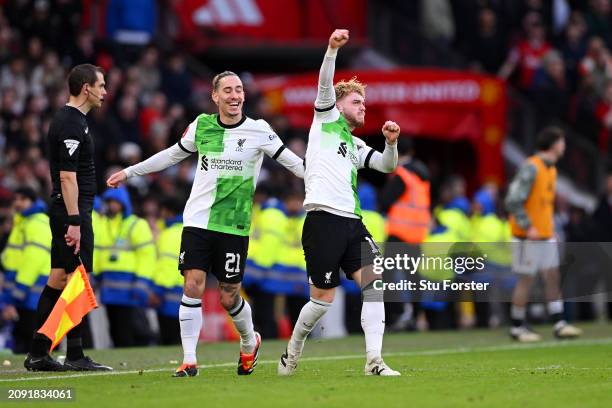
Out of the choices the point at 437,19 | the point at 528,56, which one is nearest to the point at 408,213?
the point at 528,56

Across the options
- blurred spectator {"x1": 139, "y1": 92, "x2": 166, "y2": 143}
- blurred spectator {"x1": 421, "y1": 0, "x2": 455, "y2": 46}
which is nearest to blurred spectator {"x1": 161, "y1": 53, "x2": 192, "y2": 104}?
blurred spectator {"x1": 139, "y1": 92, "x2": 166, "y2": 143}

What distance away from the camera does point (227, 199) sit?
38.6 ft

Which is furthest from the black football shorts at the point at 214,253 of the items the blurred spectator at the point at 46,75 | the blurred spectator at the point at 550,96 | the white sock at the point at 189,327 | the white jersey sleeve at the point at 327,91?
the blurred spectator at the point at 550,96

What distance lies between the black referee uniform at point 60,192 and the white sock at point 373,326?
2.65 meters

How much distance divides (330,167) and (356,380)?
1686mm

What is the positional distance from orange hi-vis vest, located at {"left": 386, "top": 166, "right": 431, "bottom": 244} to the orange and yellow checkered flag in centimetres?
715

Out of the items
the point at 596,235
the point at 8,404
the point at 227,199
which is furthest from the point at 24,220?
the point at 596,235

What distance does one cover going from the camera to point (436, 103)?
84.5 feet

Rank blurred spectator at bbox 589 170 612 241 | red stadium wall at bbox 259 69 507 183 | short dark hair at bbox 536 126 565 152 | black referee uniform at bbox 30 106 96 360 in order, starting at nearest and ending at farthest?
black referee uniform at bbox 30 106 96 360 → short dark hair at bbox 536 126 565 152 → blurred spectator at bbox 589 170 612 241 → red stadium wall at bbox 259 69 507 183

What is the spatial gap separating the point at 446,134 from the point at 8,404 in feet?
55.5

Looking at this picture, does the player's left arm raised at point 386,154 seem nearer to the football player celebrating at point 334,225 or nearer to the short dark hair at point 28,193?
the football player celebrating at point 334,225

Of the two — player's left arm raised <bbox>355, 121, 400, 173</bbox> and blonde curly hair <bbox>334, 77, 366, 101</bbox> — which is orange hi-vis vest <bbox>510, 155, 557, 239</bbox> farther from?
blonde curly hair <bbox>334, 77, 366, 101</bbox>

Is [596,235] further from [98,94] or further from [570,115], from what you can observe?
[98,94]

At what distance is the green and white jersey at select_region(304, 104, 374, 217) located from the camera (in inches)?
451
